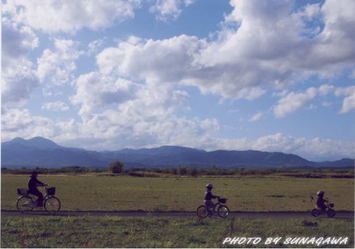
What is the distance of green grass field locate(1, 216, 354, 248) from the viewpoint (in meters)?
12.2

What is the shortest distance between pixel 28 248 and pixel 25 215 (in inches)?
275

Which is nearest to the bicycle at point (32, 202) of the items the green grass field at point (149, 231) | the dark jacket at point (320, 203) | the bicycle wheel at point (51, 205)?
the bicycle wheel at point (51, 205)

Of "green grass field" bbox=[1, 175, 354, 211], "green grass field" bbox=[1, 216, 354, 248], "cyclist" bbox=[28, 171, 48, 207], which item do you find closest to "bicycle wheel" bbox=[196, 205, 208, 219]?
"green grass field" bbox=[1, 216, 354, 248]

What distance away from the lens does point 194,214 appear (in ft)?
62.4

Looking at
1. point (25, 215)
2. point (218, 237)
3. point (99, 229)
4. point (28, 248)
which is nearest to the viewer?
point (28, 248)

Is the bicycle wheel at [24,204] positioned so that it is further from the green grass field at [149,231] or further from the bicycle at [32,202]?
the green grass field at [149,231]

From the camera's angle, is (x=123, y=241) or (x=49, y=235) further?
(x=49, y=235)

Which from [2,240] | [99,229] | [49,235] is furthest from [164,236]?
[2,240]

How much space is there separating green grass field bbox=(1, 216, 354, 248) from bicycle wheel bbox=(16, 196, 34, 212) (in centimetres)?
250

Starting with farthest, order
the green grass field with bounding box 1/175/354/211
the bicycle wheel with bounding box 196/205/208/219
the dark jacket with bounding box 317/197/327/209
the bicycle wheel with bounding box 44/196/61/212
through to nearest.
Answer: the green grass field with bounding box 1/175/354/211 → the bicycle wheel with bounding box 44/196/61/212 → the dark jacket with bounding box 317/197/327/209 → the bicycle wheel with bounding box 196/205/208/219

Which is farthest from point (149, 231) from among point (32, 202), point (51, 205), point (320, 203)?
point (320, 203)

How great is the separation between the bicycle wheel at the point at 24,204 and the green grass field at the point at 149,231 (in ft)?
8.21

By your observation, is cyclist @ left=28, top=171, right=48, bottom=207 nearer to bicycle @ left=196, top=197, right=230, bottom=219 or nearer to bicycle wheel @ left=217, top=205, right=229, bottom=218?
bicycle @ left=196, top=197, right=230, bottom=219

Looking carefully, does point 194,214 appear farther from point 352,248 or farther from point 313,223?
point 352,248
